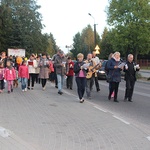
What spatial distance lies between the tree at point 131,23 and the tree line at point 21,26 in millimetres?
25947

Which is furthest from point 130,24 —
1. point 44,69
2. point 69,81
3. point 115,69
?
point 115,69

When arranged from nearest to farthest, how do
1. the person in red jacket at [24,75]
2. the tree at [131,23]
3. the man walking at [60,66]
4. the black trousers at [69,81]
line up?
the man walking at [60,66]
the person in red jacket at [24,75]
the black trousers at [69,81]
the tree at [131,23]

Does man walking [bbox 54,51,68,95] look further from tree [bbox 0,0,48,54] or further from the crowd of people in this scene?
tree [bbox 0,0,48,54]

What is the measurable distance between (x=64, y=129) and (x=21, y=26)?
187ft

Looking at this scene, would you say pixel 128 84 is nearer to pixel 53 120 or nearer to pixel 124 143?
pixel 53 120

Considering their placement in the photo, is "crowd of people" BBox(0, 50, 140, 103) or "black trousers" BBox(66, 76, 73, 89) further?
"black trousers" BBox(66, 76, 73, 89)

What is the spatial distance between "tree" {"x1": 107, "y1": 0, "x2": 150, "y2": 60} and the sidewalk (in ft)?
98.5

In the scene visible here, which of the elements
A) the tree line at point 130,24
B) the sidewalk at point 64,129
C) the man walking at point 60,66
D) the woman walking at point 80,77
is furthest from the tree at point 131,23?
the sidewalk at point 64,129

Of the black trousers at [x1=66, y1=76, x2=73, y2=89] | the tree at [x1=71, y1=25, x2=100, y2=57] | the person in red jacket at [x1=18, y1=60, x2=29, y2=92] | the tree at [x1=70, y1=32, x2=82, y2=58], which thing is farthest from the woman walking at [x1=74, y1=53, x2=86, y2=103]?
the tree at [x1=70, y1=32, x2=82, y2=58]

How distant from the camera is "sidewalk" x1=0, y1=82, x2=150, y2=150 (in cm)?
560

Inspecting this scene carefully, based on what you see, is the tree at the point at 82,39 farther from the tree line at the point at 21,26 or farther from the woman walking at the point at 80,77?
the woman walking at the point at 80,77

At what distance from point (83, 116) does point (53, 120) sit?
1.05m

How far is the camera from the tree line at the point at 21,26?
61562 mm

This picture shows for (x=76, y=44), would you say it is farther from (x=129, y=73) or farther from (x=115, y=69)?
(x=115, y=69)
